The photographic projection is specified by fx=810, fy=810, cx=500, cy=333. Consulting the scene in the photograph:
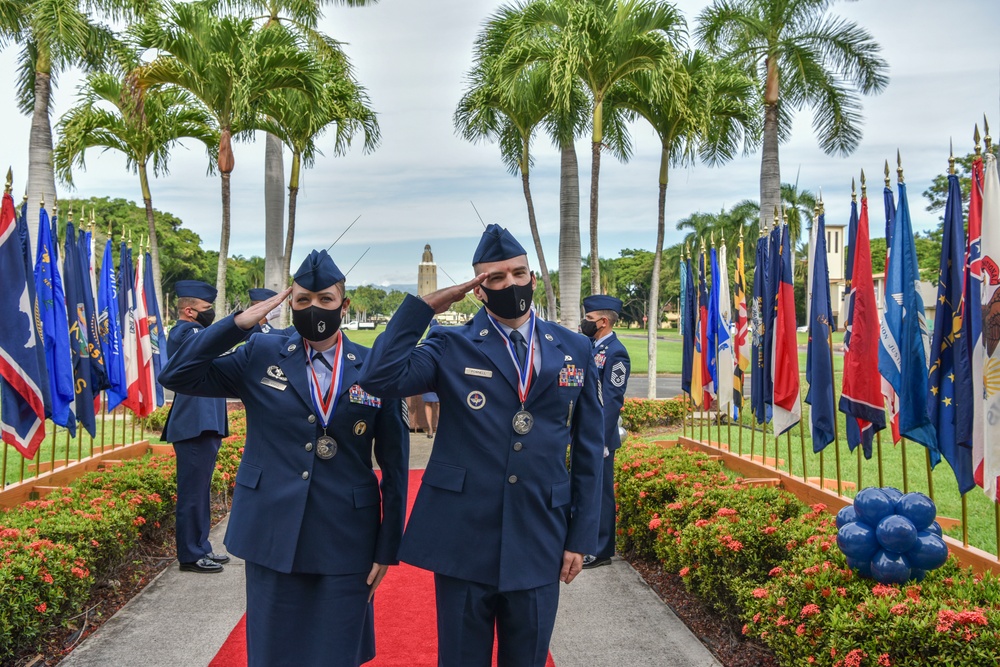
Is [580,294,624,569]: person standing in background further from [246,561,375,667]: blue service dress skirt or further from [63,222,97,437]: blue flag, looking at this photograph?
[63,222,97,437]: blue flag

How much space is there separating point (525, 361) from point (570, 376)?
179 millimetres

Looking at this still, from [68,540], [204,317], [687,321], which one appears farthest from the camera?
[687,321]

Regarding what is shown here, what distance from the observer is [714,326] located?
938 cm

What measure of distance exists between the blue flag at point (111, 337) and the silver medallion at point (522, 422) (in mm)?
6820

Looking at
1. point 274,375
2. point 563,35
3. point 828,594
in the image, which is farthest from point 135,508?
point 563,35

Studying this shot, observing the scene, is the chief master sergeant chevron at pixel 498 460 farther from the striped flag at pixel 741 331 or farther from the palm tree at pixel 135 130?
the palm tree at pixel 135 130

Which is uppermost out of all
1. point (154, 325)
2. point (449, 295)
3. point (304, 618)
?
point (449, 295)

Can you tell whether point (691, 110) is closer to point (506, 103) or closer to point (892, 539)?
point (506, 103)

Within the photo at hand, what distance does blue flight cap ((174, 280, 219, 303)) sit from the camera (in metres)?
6.01

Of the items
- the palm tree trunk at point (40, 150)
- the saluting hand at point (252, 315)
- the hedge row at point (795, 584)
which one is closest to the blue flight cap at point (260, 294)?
the hedge row at point (795, 584)

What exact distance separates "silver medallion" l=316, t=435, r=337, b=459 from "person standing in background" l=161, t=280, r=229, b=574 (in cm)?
319

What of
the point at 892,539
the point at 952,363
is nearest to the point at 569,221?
the point at 952,363

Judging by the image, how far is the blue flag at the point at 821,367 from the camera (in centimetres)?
641

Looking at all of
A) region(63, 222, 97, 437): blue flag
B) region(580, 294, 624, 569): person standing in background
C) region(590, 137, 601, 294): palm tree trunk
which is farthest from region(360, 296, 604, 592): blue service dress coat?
region(590, 137, 601, 294): palm tree trunk
